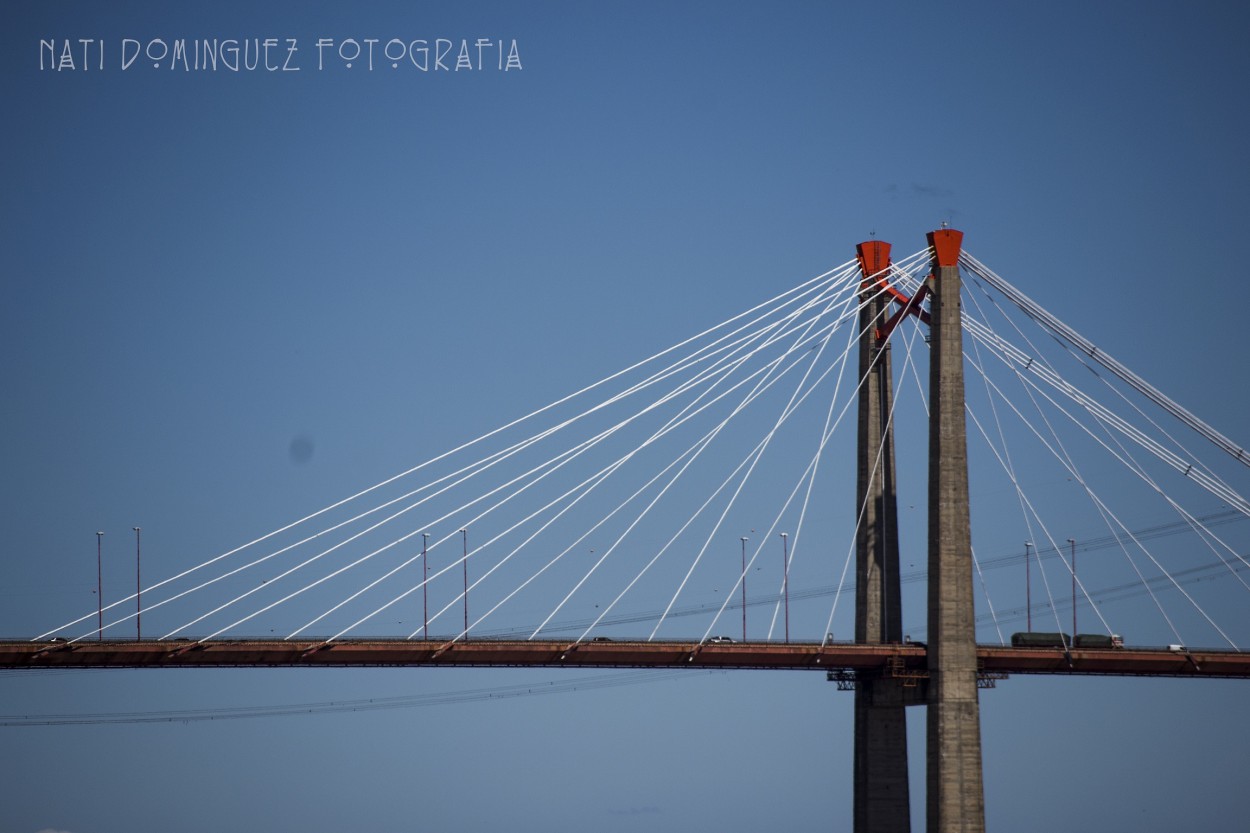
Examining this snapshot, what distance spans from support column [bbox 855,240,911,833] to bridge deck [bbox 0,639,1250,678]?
2.85 metres

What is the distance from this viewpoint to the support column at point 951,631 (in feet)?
338

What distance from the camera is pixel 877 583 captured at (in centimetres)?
11100

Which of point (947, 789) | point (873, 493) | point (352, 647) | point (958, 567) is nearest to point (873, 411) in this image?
point (873, 493)

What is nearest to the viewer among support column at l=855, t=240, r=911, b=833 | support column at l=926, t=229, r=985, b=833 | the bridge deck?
the bridge deck

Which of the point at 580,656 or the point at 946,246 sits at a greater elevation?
the point at 946,246

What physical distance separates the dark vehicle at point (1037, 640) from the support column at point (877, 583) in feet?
26.2

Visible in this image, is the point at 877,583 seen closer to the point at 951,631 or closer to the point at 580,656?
the point at 951,631

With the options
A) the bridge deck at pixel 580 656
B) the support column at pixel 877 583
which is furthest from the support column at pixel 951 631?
the support column at pixel 877 583

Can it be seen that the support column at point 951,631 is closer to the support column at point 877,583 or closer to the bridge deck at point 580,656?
the bridge deck at point 580,656

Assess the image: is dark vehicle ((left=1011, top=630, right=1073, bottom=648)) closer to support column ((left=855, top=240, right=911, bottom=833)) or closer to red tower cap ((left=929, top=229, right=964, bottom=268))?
support column ((left=855, top=240, right=911, bottom=833))

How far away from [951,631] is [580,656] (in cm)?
1632

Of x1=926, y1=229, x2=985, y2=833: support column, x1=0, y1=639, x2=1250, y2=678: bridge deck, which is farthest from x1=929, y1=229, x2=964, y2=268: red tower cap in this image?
x1=0, y1=639, x2=1250, y2=678: bridge deck

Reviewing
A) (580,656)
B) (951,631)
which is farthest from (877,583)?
(580,656)

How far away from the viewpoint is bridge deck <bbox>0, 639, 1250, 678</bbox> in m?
99.5
